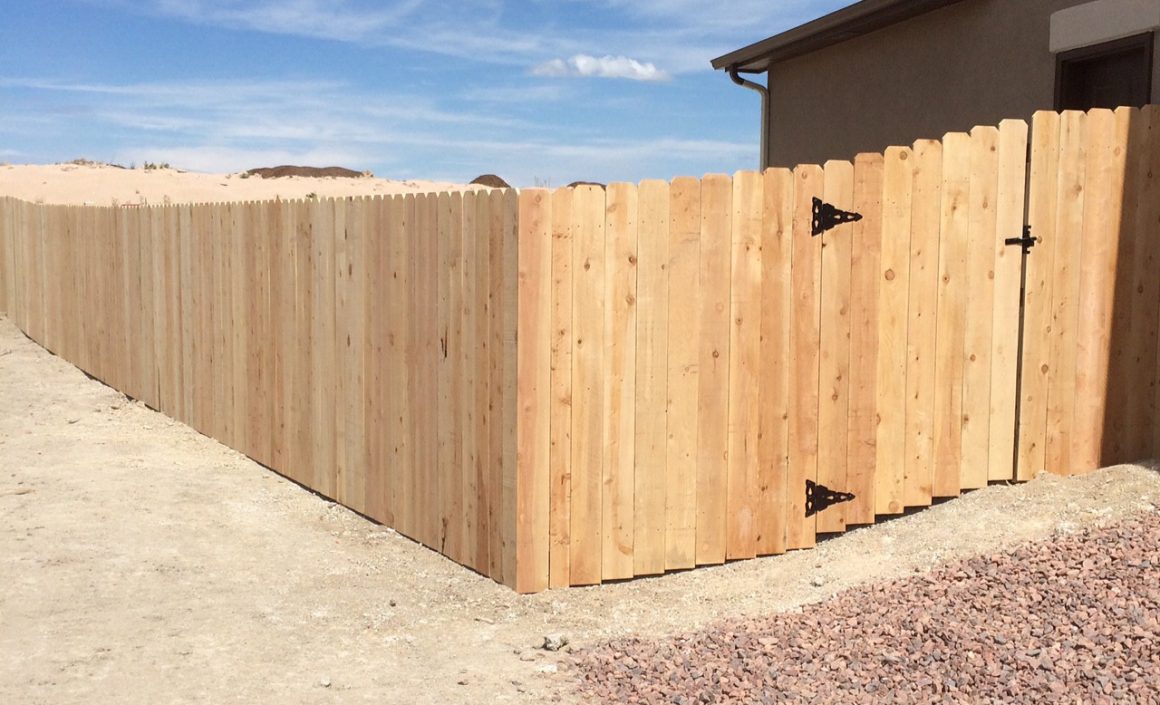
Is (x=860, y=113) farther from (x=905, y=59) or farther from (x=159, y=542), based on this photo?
(x=159, y=542)

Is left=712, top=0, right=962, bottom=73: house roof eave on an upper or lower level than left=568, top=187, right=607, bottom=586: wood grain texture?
upper

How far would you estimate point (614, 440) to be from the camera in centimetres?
674

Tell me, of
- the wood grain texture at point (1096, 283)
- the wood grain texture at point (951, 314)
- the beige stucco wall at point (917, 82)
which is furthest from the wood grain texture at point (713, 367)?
the beige stucco wall at point (917, 82)

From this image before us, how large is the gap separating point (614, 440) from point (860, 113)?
24.0ft

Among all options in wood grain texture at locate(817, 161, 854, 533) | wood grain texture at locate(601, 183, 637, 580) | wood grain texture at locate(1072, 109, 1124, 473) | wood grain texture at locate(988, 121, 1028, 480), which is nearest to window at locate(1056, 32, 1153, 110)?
wood grain texture at locate(1072, 109, 1124, 473)

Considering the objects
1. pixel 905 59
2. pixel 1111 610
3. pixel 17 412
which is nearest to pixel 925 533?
pixel 1111 610

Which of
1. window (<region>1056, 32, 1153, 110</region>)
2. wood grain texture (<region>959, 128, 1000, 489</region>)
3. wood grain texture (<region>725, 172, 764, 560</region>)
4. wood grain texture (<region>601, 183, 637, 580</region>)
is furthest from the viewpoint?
window (<region>1056, 32, 1153, 110</region>)

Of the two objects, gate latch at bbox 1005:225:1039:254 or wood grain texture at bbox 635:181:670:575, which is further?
gate latch at bbox 1005:225:1039:254

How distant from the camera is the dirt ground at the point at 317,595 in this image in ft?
18.4

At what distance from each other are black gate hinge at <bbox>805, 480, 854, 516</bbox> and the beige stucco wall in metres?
3.73

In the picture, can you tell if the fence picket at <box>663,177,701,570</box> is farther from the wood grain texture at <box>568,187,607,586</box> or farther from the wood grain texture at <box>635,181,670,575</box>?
the wood grain texture at <box>568,187,607,586</box>

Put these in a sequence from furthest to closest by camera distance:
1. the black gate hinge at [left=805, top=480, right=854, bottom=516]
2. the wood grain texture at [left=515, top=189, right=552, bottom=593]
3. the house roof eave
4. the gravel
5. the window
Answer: the house roof eave, the window, the black gate hinge at [left=805, top=480, right=854, bottom=516], the wood grain texture at [left=515, top=189, right=552, bottom=593], the gravel

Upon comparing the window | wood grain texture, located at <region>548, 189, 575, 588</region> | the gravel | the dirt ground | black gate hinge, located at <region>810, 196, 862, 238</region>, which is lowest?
the dirt ground

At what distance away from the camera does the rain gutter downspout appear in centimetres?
1506
